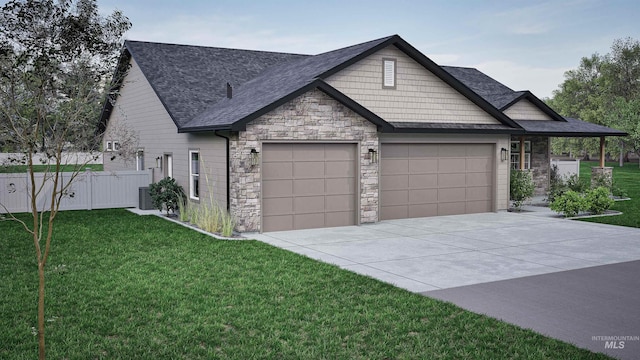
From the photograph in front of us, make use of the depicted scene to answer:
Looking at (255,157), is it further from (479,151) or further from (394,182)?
(479,151)

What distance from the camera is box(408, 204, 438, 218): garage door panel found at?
17828 mm

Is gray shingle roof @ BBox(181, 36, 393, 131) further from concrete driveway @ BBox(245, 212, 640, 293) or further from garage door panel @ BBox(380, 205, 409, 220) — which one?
garage door panel @ BBox(380, 205, 409, 220)

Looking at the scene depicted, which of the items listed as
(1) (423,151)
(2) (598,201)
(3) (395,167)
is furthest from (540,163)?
(3) (395,167)

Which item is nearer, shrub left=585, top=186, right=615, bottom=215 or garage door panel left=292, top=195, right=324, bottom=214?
garage door panel left=292, top=195, right=324, bottom=214

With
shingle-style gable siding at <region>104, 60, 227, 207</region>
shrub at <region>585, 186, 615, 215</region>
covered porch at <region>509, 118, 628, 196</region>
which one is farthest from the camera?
covered porch at <region>509, 118, 628, 196</region>

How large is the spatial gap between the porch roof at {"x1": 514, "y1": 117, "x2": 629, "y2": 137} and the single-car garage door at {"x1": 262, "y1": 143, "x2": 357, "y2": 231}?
821cm

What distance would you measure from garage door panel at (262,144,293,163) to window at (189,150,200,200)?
328cm

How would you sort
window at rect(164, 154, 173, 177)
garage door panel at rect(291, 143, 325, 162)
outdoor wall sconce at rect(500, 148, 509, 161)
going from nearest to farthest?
garage door panel at rect(291, 143, 325, 162) < outdoor wall sconce at rect(500, 148, 509, 161) < window at rect(164, 154, 173, 177)

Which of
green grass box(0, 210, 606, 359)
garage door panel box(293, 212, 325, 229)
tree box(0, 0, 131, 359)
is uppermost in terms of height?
tree box(0, 0, 131, 359)

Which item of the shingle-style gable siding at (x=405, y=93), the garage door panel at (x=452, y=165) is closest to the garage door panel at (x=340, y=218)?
the shingle-style gable siding at (x=405, y=93)

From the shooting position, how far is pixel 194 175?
17719mm

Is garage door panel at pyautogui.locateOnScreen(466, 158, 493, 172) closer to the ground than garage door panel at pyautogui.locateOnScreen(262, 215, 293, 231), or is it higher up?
higher up

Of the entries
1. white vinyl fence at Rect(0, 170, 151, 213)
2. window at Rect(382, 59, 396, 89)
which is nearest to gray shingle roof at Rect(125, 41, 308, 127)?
white vinyl fence at Rect(0, 170, 151, 213)

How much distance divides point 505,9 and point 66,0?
27.1 meters
